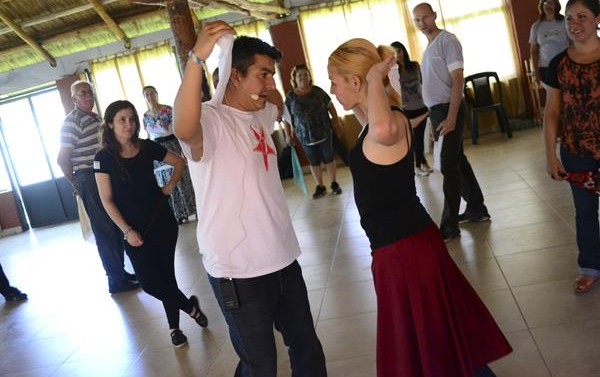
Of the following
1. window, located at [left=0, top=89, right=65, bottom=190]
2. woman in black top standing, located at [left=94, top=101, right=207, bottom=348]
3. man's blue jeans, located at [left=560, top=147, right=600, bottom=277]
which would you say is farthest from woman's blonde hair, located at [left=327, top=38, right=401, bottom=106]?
window, located at [left=0, top=89, right=65, bottom=190]

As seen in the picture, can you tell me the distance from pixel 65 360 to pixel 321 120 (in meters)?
4.15

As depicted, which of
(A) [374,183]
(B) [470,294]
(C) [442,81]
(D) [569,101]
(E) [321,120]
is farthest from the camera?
(E) [321,120]

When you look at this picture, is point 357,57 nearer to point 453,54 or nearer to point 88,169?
point 453,54

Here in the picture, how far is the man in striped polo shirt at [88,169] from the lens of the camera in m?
4.68

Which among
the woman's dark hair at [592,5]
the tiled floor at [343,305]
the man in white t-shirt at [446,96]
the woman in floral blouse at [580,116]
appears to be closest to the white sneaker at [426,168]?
the tiled floor at [343,305]

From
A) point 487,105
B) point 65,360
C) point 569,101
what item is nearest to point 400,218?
point 569,101

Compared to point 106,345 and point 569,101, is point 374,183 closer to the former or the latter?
point 569,101

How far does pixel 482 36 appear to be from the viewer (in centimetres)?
902

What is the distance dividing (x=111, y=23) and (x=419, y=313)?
8.12 meters

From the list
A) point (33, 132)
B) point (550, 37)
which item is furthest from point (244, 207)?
point (33, 132)

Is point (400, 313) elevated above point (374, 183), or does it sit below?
below

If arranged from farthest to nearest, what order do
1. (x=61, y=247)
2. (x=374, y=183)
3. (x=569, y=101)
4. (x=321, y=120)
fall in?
(x=61, y=247) < (x=321, y=120) < (x=569, y=101) < (x=374, y=183)

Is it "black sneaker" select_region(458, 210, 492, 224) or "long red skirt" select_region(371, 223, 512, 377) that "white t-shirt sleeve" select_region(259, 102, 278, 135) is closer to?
"long red skirt" select_region(371, 223, 512, 377)

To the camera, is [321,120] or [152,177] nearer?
[152,177]
